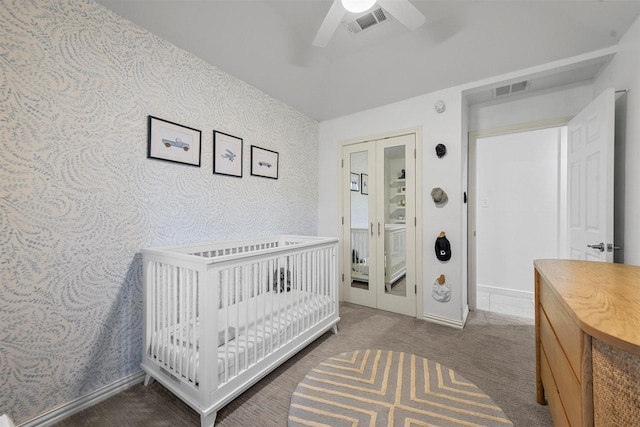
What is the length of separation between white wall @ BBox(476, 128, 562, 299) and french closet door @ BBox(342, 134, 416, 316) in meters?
1.61

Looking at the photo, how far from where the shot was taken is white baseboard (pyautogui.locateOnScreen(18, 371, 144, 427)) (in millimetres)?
1319

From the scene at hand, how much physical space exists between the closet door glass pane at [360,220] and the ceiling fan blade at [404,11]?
159 centimetres

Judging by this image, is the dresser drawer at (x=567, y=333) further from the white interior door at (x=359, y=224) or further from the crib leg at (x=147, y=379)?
Answer: the crib leg at (x=147, y=379)

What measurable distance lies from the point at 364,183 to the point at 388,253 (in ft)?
2.90

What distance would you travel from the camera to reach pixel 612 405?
2.03 ft

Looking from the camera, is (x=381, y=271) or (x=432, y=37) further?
(x=381, y=271)

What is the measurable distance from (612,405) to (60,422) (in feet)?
7.64

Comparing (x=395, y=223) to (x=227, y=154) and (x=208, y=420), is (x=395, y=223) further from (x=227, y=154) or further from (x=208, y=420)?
(x=208, y=420)

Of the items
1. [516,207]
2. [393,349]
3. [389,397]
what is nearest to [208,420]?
[389,397]

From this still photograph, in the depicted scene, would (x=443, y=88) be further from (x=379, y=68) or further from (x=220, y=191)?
(x=220, y=191)

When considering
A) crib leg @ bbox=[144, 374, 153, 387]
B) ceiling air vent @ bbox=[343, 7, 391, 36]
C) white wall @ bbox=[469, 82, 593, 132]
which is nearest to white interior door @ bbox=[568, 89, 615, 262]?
white wall @ bbox=[469, 82, 593, 132]

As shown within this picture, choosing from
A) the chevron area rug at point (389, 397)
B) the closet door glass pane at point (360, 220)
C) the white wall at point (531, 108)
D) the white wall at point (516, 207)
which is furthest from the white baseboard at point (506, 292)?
the chevron area rug at point (389, 397)

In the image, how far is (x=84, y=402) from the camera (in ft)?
4.79

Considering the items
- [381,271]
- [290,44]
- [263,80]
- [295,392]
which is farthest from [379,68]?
[295,392]
